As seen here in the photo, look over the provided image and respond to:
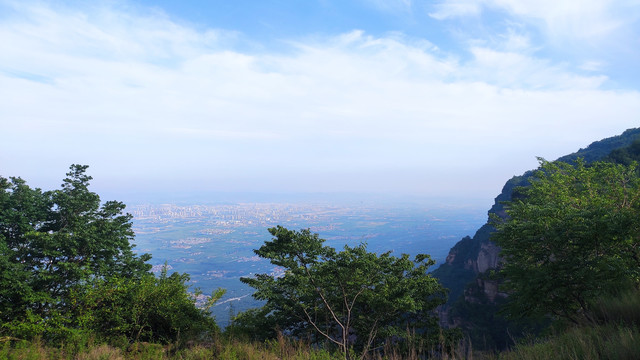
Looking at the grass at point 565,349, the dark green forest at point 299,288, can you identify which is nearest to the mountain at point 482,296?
the dark green forest at point 299,288

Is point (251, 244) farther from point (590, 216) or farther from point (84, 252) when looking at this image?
point (590, 216)

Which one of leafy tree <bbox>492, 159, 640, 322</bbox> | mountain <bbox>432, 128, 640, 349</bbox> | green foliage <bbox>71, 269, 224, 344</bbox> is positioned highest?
leafy tree <bbox>492, 159, 640, 322</bbox>

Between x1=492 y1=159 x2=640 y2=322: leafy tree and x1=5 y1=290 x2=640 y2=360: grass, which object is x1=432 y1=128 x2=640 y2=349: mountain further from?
x1=5 y1=290 x2=640 y2=360: grass

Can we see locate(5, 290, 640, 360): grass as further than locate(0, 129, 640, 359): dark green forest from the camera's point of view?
No

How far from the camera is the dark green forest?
915 cm

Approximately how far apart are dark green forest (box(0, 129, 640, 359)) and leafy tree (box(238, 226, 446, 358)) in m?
0.06

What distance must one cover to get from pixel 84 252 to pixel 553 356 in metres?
20.9

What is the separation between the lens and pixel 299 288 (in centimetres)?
1160

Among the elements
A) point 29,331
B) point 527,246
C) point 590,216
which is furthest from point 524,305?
point 29,331

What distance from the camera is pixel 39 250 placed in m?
15.7

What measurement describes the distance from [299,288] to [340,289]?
1.90 meters

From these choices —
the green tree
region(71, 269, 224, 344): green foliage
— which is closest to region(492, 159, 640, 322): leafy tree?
region(71, 269, 224, 344): green foliage

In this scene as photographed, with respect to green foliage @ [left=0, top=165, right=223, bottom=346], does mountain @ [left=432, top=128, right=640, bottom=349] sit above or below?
below

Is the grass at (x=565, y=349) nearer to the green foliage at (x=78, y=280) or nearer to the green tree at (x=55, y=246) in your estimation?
the green foliage at (x=78, y=280)
